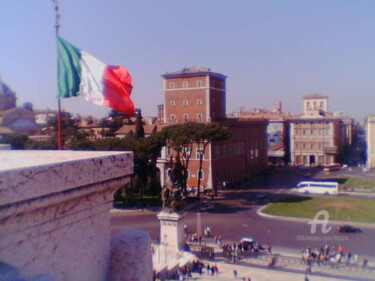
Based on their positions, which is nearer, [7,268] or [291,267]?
[7,268]

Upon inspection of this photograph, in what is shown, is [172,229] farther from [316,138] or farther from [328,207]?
[316,138]

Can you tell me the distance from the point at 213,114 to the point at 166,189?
17.5 m

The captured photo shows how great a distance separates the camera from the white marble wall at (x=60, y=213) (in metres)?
1.04

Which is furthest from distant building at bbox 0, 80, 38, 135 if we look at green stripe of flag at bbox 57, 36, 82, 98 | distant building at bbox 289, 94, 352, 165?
distant building at bbox 289, 94, 352, 165

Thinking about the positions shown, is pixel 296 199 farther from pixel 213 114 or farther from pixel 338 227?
pixel 213 114

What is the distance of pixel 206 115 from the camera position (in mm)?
28828

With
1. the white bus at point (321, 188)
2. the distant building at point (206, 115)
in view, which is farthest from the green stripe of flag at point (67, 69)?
the white bus at point (321, 188)

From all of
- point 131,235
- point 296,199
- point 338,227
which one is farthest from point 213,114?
point 131,235

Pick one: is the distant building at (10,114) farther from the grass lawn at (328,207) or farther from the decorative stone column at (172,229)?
the grass lawn at (328,207)

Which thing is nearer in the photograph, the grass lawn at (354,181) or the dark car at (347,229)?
the dark car at (347,229)

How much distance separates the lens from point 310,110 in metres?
41.6

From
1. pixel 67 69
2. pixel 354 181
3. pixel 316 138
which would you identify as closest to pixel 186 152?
pixel 354 181

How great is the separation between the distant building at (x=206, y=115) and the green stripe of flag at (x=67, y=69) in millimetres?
22524

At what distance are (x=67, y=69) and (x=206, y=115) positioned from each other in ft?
83.0
